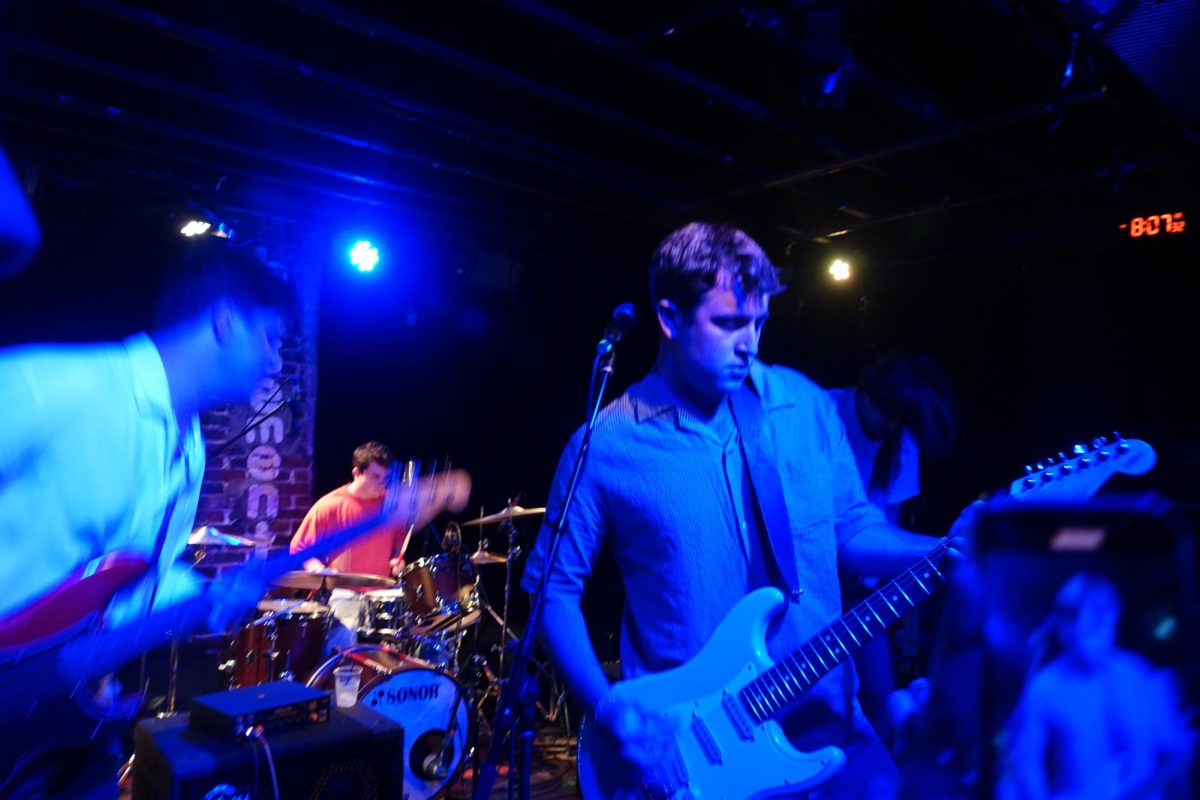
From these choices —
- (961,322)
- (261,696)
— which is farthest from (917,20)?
(261,696)

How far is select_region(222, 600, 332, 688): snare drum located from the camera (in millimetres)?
4766

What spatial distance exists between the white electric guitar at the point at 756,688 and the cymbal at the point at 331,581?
10.8 ft

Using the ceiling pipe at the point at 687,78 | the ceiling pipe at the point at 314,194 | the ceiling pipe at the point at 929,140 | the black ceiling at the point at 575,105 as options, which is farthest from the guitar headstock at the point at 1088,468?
the ceiling pipe at the point at 314,194

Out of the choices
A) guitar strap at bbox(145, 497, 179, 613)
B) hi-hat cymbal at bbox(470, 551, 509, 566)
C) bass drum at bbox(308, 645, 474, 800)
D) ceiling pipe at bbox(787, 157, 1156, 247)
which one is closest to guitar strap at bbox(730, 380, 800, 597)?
guitar strap at bbox(145, 497, 179, 613)

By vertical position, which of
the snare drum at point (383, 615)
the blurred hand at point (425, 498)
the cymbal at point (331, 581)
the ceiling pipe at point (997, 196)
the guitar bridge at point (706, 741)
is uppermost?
the ceiling pipe at point (997, 196)

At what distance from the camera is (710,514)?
2.20m

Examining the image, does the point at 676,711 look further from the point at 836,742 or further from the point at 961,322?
the point at 961,322

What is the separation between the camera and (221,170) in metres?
5.33

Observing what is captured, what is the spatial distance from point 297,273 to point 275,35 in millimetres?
2315

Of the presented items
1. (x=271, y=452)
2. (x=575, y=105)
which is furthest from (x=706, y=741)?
(x=271, y=452)

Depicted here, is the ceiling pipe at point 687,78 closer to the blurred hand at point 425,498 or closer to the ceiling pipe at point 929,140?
the ceiling pipe at point 929,140

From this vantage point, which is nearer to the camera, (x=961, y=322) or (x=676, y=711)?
(x=676, y=711)

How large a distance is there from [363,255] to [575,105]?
2450 mm

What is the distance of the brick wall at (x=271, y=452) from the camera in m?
5.56
